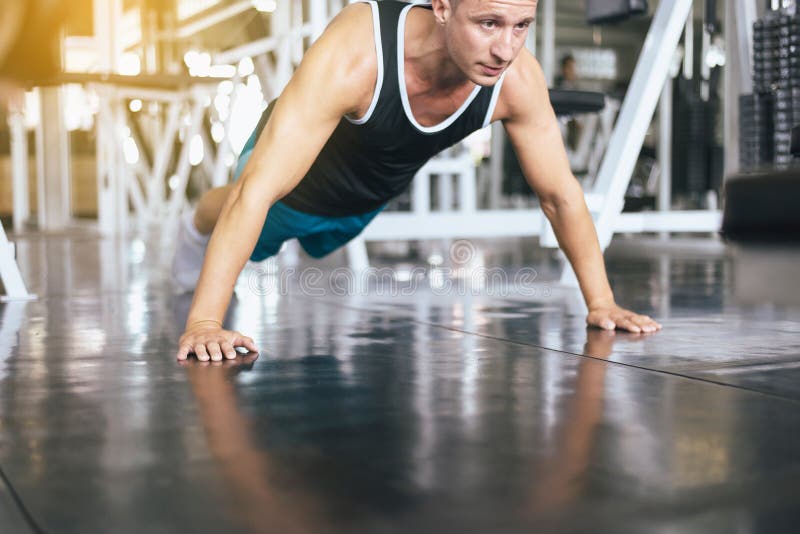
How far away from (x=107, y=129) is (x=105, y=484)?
5138 millimetres

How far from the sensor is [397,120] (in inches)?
53.4

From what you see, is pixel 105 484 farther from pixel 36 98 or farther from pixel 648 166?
pixel 36 98

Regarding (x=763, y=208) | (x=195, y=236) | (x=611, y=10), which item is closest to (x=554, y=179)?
(x=763, y=208)

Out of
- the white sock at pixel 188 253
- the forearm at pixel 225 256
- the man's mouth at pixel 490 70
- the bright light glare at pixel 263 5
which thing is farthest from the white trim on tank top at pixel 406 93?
the bright light glare at pixel 263 5

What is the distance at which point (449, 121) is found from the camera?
138 centimetres

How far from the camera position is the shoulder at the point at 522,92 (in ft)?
4.58

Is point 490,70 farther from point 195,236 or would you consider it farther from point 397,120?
point 195,236

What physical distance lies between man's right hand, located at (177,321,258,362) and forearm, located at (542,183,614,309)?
57 centimetres

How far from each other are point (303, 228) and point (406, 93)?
22.4 inches

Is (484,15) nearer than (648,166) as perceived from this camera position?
Yes

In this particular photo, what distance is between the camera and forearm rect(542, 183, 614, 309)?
148 centimetres

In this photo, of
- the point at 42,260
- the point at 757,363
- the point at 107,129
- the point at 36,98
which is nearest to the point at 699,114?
the point at 42,260

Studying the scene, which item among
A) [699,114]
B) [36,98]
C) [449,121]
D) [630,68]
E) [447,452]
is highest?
[630,68]

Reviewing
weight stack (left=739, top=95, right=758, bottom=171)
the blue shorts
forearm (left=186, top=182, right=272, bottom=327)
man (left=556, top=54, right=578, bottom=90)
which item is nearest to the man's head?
forearm (left=186, top=182, right=272, bottom=327)
